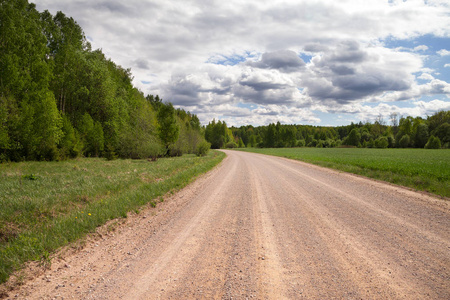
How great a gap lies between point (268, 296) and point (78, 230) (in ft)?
15.7

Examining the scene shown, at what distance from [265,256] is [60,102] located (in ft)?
117

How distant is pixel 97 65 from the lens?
109ft

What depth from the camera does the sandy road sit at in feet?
10.9

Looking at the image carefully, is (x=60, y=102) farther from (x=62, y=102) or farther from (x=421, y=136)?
(x=421, y=136)

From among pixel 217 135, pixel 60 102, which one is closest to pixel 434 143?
pixel 217 135

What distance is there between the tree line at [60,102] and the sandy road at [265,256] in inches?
835

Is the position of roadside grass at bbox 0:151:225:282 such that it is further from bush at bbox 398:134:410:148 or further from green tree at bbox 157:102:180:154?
bush at bbox 398:134:410:148

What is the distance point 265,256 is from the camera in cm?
435

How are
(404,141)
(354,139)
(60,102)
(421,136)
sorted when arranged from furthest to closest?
(354,139) < (404,141) < (421,136) < (60,102)

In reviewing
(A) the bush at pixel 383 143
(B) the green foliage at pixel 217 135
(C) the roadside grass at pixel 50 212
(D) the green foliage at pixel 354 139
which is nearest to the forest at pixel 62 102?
(C) the roadside grass at pixel 50 212

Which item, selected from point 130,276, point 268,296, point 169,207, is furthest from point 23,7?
point 268,296

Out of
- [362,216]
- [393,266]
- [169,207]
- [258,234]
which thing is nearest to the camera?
[393,266]

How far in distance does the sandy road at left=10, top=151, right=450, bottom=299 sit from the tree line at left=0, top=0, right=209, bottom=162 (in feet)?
69.6

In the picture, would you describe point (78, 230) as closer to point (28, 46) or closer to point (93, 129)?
point (28, 46)
